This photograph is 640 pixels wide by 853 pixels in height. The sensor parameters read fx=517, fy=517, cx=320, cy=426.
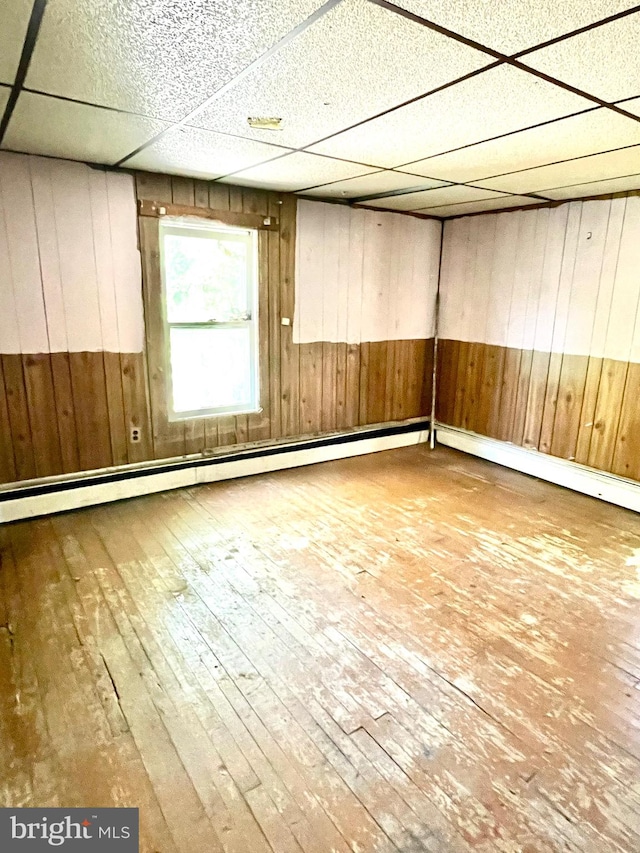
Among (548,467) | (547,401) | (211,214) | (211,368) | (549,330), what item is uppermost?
(211,214)

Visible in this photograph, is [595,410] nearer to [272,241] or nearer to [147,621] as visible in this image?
[272,241]

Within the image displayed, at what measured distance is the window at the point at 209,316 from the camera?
12.6ft

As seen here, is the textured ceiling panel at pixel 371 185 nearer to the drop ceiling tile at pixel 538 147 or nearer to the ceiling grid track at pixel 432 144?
the ceiling grid track at pixel 432 144

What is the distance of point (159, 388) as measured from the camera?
3.90 meters

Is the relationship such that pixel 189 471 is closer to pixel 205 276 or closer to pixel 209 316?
pixel 209 316

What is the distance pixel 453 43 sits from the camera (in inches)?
62.1

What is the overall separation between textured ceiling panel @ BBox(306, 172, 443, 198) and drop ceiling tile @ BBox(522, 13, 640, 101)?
1.63 m

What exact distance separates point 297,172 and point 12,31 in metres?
2.05

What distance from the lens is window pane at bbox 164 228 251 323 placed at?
384 cm

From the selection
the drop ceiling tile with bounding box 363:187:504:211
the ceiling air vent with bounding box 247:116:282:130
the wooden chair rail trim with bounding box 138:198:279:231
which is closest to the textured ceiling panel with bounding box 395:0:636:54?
the ceiling air vent with bounding box 247:116:282:130

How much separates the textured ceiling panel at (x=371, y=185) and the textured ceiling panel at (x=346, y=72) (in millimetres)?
1136

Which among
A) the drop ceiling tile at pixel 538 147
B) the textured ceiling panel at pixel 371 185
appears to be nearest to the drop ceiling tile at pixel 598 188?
the drop ceiling tile at pixel 538 147

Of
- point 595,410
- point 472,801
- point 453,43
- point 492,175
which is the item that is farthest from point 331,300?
point 472,801

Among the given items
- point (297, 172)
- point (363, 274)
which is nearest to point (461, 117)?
point (297, 172)
